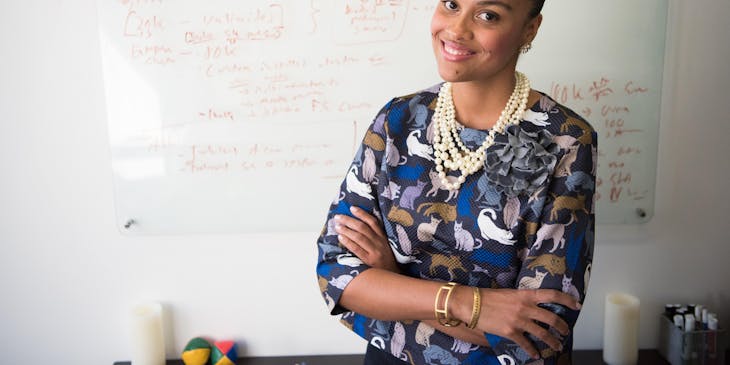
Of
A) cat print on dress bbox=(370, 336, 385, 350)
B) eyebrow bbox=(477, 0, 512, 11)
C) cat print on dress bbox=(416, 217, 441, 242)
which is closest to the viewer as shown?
eyebrow bbox=(477, 0, 512, 11)

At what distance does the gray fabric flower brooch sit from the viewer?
92cm

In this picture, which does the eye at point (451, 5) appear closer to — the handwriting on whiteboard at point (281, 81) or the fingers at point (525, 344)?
the fingers at point (525, 344)

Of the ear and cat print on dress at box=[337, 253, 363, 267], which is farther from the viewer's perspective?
cat print on dress at box=[337, 253, 363, 267]

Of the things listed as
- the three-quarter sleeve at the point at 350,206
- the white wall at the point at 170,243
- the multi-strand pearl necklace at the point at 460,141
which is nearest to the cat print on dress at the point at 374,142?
the three-quarter sleeve at the point at 350,206

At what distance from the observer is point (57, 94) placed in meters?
1.67

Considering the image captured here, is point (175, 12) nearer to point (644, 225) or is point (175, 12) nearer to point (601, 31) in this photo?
point (601, 31)

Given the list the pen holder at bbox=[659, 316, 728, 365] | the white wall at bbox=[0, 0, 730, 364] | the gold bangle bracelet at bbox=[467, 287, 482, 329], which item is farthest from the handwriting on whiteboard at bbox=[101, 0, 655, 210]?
the gold bangle bracelet at bbox=[467, 287, 482, 329]

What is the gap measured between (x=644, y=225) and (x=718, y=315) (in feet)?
1.35

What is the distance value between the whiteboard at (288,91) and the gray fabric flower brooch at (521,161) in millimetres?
744

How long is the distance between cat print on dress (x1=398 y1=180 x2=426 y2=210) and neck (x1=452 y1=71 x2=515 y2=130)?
140 mm

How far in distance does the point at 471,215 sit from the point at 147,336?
1192mm

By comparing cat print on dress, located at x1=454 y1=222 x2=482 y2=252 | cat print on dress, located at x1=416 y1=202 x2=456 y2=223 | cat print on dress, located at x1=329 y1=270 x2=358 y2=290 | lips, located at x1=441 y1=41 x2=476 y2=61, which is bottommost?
cat print on dress, located at x1=329 y1=270 x2=358 y2=290

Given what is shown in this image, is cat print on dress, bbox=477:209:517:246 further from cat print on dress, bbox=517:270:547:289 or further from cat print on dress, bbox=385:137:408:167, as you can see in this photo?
cat print on dress, bbox=385:137:408:167

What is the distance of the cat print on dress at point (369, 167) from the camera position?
3.42 ft
